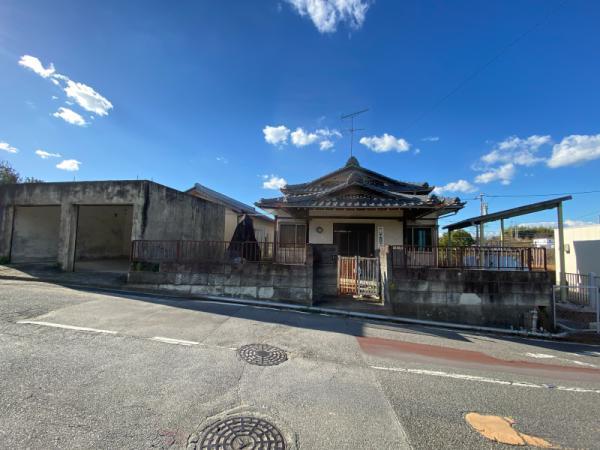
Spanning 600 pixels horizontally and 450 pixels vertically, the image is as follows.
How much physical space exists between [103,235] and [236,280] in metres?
12.8

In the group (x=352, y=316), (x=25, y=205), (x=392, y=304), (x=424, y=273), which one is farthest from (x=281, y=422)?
(x=25, y=205)

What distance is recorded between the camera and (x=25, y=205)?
41.1 feet

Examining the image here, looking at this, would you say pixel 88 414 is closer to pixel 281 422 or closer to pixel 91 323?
pixel 281 422

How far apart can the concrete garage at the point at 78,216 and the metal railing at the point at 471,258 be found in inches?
367

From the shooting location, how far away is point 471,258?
341 inches

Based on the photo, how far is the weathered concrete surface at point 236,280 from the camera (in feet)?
29.2

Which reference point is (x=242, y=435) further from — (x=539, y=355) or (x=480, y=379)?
(x=539, y=355)

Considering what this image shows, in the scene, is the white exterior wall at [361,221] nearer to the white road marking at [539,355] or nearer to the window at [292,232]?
the window at [292,232]

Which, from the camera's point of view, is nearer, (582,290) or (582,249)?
(582,290)

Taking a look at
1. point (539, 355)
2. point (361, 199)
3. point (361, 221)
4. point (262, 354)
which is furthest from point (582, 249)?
point (262, 354)

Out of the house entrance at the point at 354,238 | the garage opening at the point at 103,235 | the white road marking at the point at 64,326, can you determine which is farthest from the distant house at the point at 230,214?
the white road marking at the point at 64,326

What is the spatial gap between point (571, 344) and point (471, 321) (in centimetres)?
227

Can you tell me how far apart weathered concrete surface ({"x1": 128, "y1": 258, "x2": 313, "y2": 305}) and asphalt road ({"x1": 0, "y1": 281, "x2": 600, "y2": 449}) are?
2.17 meters

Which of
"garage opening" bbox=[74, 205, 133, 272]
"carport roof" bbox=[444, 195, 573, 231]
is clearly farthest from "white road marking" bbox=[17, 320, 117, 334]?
"carport roof" bbox=[444, 195, 573, 231]
